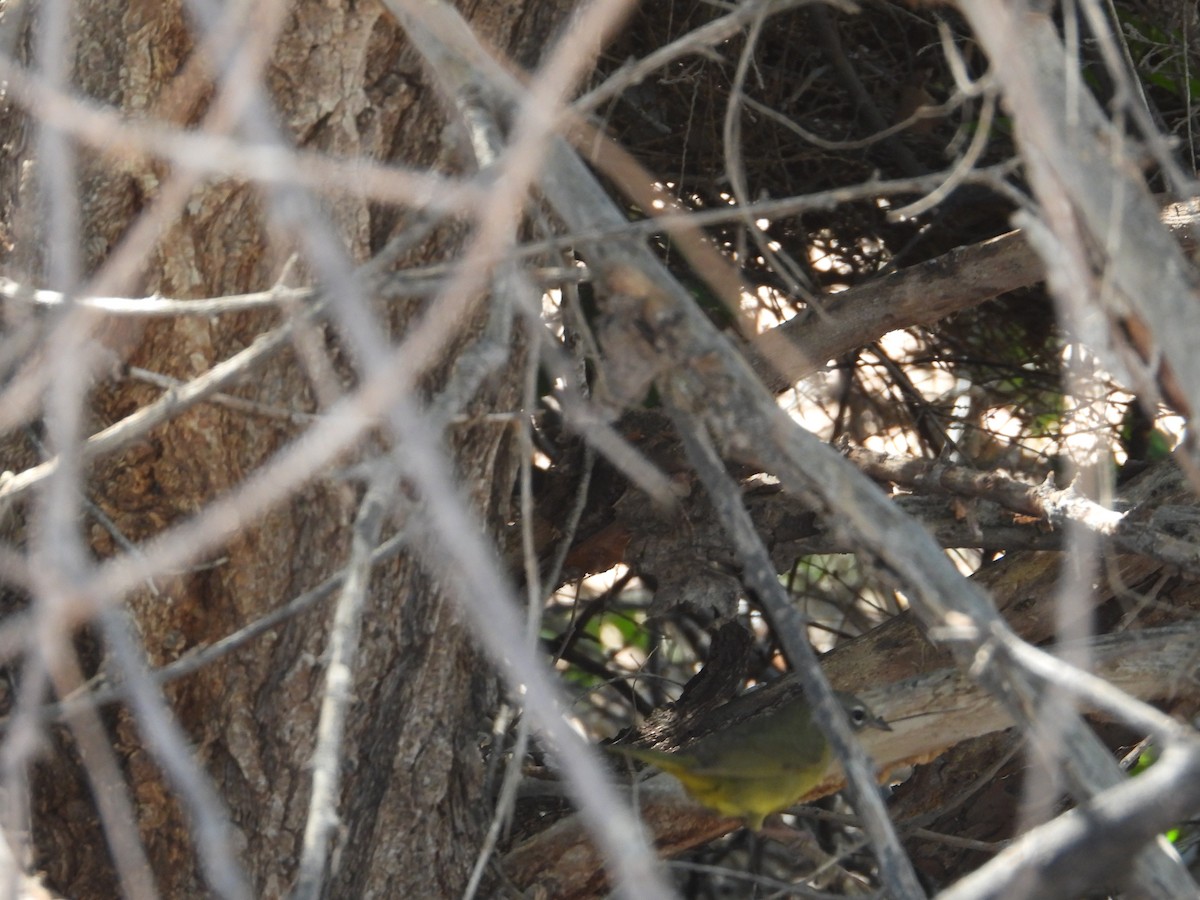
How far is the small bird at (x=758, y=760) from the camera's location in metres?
2.31

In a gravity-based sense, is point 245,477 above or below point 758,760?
above

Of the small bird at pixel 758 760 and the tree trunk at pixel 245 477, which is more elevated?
the tree trunk at pixel 245 477

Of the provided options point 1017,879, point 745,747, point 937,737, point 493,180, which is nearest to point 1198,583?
point 937,737

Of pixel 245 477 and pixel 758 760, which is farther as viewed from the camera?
pixel 758 760

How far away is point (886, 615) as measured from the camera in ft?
12.4

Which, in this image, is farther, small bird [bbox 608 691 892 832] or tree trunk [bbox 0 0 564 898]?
small bird [bbox 608 691 892 832]

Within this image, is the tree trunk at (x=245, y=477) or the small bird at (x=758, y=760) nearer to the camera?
the tree trunk at (x=245, y=477)

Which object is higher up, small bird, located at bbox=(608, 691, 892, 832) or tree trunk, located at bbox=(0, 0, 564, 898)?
tree trunk, located at bbox=(0, 0, 564, 898)

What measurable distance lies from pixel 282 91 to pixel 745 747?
4.37 ft

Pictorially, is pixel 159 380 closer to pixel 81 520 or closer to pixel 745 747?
pixel 81 520

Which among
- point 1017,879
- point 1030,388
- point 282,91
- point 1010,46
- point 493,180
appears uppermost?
point 282,91

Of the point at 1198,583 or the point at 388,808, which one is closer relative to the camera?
the point at 388,808

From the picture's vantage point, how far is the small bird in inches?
90.8

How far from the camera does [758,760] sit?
2377mm
